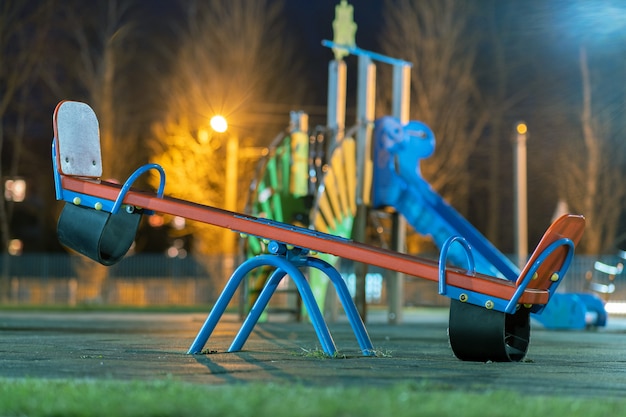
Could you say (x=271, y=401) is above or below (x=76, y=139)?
below

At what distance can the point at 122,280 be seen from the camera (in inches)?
1539

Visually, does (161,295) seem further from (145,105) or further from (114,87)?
(145,105)

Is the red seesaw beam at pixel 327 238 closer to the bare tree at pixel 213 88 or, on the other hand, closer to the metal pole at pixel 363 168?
the metal pole at pixel 363 168

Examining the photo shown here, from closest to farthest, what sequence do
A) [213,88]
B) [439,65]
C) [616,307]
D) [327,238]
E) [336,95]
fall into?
[327,238]
[336,95]
[616,307]
[439,65]
[213,88]

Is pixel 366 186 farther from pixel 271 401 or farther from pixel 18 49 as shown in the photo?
pixel 18 49

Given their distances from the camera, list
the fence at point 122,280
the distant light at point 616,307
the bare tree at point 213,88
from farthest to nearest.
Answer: the bare tree at point 213,88 < the fence at point 122,280 < the distant light at point 616,307

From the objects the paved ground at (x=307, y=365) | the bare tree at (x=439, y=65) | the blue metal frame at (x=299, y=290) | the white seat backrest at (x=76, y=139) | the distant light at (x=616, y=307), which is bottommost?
the distant light at (x=616, y=307)

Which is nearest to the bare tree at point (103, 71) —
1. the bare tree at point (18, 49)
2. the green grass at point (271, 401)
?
the bare tree at point (18, 49)

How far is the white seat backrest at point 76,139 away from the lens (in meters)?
9.37

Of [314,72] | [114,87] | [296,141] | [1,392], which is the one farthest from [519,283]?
[314,72]

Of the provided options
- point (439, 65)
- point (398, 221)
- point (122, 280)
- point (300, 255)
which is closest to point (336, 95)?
point (398, 221)

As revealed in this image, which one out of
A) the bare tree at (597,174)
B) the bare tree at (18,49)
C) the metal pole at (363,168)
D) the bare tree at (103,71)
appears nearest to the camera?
the metal pole at (363,168)

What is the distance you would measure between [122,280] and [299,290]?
30962 mm

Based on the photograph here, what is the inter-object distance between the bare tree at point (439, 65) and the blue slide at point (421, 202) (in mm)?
16337
